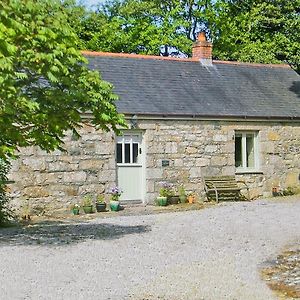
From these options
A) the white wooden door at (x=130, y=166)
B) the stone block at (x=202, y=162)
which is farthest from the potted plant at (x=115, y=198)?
the stone block at (x=202, y=162)

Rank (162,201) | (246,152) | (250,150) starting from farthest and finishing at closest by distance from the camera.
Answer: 1. (250,150)
2. (246,152)
3. (162,201)

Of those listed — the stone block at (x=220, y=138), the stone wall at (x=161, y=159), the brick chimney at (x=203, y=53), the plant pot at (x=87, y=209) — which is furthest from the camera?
the brick chimney at (x=203, y=53)

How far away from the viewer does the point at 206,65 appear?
75.8ft

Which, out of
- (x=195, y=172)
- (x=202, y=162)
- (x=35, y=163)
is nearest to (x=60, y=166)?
(x=35, y=163)

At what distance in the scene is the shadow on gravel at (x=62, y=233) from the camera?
38.9ft

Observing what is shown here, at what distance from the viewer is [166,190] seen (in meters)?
19.3

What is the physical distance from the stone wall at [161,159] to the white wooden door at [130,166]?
1.01ft

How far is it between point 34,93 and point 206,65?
13.1m

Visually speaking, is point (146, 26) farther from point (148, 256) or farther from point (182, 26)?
point (148, 256)

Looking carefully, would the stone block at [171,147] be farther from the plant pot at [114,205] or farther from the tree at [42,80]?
the tree at [42,80]

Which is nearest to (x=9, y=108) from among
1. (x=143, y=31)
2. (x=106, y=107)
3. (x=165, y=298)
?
(x=106, y=107)

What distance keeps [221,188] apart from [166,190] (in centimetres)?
179

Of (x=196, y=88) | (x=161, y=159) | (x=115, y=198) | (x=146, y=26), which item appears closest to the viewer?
(x=115, y=198)

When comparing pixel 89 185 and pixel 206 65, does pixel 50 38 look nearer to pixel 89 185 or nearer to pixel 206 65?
pixel 89 185
